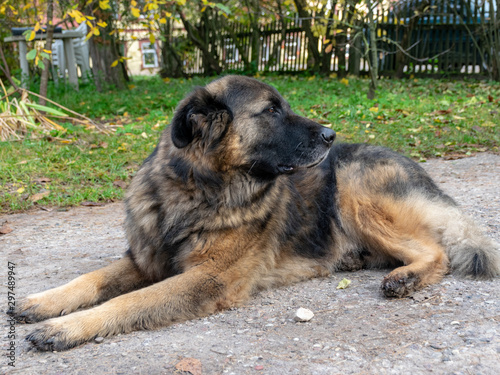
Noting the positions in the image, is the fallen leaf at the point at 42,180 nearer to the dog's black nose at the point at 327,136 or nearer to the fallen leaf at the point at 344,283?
the dog's black nose at the point at 327,136

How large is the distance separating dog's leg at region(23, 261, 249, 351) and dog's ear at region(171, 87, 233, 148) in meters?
0.88

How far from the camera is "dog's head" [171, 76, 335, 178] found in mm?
3432

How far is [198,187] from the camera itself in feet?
11.3

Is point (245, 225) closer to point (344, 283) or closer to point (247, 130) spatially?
point (247, 130)

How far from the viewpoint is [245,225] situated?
139 inches

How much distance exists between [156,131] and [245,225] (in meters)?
6.16

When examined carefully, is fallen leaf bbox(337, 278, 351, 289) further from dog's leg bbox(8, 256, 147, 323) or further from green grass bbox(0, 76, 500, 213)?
green grass bbox(0, 76, 500, 213)

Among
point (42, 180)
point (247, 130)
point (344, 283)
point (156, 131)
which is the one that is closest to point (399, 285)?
point (344, 283)

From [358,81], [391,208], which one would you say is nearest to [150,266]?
[391,208]

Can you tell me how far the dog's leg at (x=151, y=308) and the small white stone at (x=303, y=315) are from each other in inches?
17.7

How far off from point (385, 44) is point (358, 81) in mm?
2115

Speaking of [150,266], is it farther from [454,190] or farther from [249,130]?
[454,190]

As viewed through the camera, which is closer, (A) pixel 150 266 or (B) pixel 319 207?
(A) pixel 150 266

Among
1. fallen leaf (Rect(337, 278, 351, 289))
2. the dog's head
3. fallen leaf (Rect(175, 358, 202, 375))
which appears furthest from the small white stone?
the dog's head
